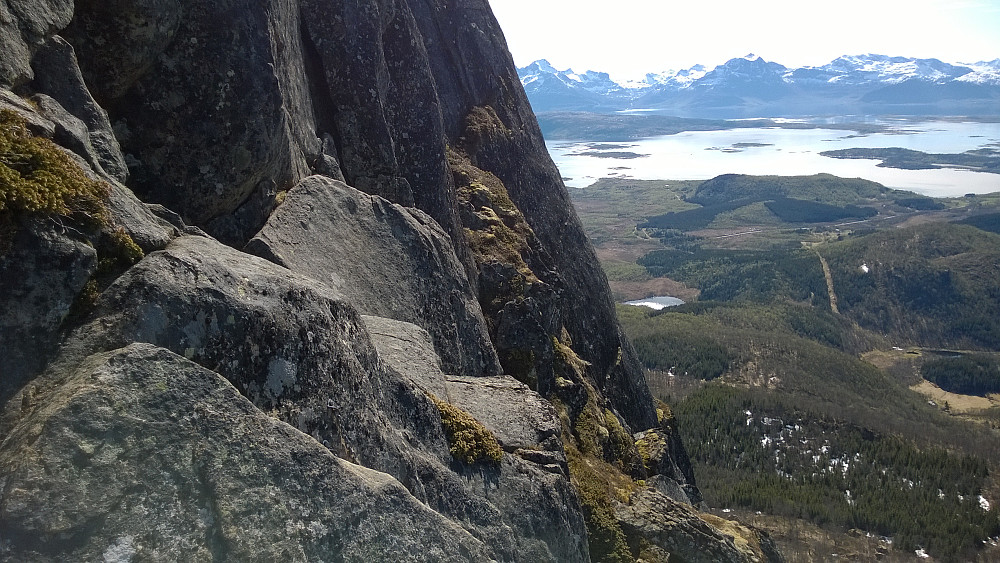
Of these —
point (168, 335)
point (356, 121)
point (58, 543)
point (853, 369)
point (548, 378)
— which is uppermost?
point (356, 121)

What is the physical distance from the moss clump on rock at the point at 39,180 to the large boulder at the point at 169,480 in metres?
1.74

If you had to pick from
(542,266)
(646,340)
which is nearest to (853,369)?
(646,340)

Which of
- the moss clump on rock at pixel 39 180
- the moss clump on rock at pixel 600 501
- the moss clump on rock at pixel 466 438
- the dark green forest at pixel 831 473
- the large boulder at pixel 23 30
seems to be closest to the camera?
the moss clump on rock at pixel 39 180

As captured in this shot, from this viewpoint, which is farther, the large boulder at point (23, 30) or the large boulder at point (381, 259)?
the large boulder at point (381, 259)

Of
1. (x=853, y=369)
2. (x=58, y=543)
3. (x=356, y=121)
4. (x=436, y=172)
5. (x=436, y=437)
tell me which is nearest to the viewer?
(x=58, y=543)

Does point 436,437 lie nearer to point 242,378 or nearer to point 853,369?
point 242,378

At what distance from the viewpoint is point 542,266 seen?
24.3 m

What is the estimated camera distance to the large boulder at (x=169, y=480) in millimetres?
6242

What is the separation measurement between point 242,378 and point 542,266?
1685 centimetres

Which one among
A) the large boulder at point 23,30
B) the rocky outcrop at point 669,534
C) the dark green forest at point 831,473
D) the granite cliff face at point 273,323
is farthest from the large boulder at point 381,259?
the dark green forest at point 831,473

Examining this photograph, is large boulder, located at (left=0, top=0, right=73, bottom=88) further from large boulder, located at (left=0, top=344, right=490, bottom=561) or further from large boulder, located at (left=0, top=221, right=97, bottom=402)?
large boulder, located at (left=0, top=344, right=490, bottom=561)

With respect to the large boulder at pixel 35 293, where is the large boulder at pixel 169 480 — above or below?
below

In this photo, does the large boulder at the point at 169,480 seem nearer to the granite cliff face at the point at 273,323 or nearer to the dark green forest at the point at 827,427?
the granite cliff face at the point at 273,323

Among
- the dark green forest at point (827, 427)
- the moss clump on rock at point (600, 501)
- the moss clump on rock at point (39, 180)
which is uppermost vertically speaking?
the moss clump on rock at point (39, 180)
